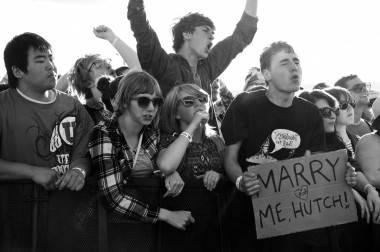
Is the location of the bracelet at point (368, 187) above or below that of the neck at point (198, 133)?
below

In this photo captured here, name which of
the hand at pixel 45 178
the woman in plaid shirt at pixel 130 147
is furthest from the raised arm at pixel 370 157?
the hand at pixel 45 178

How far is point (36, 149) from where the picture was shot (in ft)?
11.8

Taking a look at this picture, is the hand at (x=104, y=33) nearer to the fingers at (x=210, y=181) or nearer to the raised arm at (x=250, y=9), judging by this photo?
the raised arm at (x=250, y=9)

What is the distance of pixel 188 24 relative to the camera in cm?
516

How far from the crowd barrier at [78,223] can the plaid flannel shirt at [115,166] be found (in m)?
0.06

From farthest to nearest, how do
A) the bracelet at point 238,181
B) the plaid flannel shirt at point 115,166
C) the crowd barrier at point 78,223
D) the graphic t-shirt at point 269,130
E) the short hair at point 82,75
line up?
the short hair at point 82,75 < the graphic t-shirt at point 269,130 < the bracelet at point 238,181 < the plaid flannel shirt at point 115,166 < the crowd barrier at point 78,223

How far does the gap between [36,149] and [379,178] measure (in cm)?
256

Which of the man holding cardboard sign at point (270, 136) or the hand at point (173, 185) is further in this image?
the man holding cardboard sign at point (270, 136)

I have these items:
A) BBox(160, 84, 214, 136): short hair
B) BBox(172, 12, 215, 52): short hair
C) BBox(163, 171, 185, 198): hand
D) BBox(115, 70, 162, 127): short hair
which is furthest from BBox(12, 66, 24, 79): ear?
BBox(172, 12, 215, 52): short hair

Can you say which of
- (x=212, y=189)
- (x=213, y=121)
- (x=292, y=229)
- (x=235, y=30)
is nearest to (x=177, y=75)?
(x=213, y=121)

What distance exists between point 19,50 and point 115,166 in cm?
120

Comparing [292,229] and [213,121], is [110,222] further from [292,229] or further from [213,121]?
[213,121]

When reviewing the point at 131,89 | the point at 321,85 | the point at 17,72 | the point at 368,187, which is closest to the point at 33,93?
the point at 17,72

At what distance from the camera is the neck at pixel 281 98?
14.0ft
